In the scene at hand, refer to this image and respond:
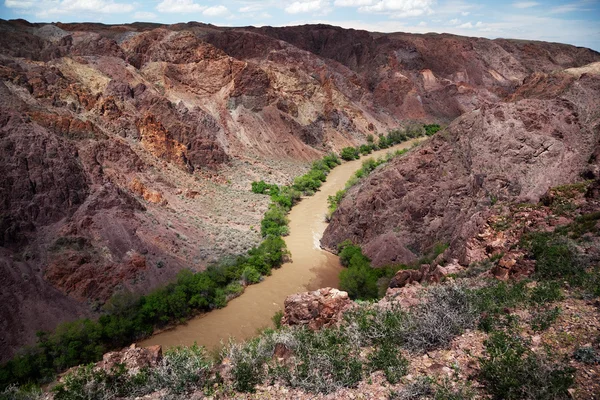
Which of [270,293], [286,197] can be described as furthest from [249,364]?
[286,197]

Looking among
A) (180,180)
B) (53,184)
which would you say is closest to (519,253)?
(53,184)

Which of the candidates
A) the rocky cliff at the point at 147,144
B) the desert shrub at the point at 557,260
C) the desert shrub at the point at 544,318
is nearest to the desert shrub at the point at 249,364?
the desert shrub at the point at 544,318

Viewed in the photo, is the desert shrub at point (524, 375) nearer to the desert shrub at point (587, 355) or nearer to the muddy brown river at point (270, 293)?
the desert shrub at point (587, 355)

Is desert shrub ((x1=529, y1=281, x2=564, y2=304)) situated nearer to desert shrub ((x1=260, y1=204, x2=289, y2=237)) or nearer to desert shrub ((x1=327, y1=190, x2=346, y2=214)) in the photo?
desert shrub ((x1=260, y1=204, x2=289, y2=237))

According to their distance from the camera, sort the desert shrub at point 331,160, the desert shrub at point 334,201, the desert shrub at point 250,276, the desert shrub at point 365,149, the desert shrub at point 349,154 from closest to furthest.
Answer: the desert shrub at point 250,276, the desert shrub at point 334,201, the desert shrub at point 331,160, the desert shrub at point 349,154, the desert shrub at point 365,149

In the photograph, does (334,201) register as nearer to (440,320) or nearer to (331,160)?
(331,160)
